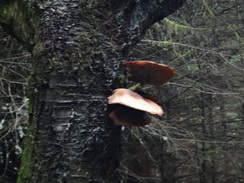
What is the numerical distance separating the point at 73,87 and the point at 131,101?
0.26 metres

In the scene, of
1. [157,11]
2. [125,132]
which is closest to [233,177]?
[125,132]

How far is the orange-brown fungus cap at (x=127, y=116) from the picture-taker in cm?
147

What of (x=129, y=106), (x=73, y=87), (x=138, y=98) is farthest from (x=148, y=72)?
(x=73, y=87)

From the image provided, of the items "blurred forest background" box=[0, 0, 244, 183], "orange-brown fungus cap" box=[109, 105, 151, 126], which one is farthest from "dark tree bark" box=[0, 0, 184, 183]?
"blurred forest background" box=[0, 0, 244, 183]

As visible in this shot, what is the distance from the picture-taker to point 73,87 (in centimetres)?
146

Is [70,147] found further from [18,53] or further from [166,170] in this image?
[166,170]

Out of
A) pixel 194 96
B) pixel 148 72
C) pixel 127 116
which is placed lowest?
pixel 127 116

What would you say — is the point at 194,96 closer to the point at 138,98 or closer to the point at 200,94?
the point at 200,94

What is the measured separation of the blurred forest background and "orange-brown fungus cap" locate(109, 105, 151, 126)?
15.4 ft

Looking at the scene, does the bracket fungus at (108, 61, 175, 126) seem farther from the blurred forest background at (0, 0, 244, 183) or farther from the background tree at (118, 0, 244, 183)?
the background tree at (118, 0, 244, 183)

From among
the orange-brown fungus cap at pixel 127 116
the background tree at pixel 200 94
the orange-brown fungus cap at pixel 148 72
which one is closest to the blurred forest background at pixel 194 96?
the background tree at pixel 200 94

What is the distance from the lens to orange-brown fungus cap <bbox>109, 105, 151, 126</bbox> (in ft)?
4.82

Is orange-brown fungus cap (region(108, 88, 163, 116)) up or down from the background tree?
down

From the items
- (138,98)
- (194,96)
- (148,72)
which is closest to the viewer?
(138,98)
